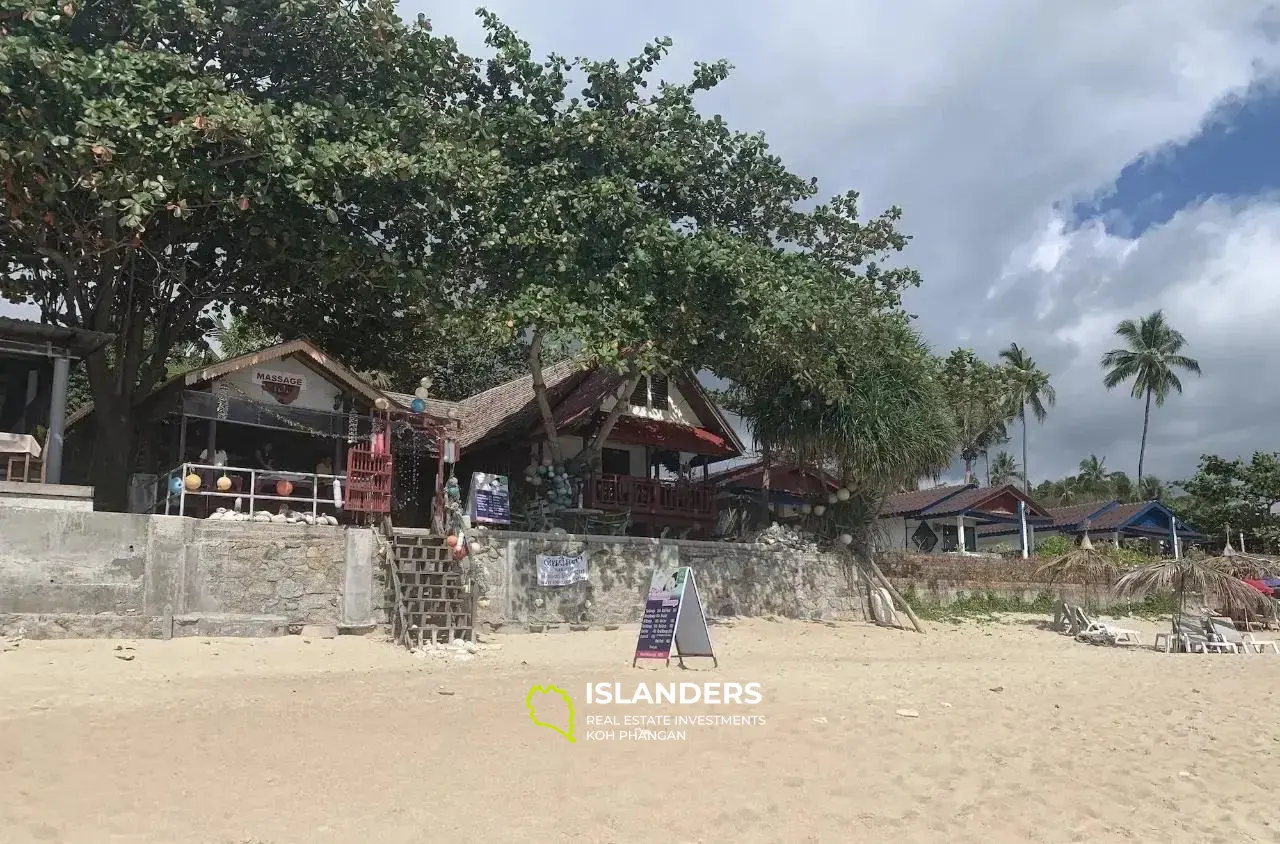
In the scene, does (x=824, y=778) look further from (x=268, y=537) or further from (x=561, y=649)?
(x=268, y=537)

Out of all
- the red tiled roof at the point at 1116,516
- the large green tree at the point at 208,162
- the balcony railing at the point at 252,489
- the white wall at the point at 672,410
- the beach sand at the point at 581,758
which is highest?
the large green tree at the point at 208,162

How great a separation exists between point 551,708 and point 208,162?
32.9ft

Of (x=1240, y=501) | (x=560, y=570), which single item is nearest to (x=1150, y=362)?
(x=1240, y=501)

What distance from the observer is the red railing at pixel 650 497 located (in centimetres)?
2109

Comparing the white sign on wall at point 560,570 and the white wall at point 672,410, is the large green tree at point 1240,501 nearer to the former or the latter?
the white wall at point 672,410

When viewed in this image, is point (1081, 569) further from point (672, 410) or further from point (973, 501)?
Answer: point (672, 410)

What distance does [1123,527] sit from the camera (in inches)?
1560

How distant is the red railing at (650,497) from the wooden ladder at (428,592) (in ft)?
16.2

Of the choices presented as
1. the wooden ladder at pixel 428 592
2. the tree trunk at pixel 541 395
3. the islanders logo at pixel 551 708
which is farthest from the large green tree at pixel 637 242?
the islanders logo at pixel 551 708

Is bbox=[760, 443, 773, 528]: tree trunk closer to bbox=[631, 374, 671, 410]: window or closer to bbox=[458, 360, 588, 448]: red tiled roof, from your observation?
bbox=[631, 374, 671, 410]: window

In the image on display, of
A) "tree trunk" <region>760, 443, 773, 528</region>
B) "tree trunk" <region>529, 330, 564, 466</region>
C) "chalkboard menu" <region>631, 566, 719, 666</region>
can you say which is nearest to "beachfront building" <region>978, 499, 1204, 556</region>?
"tree trunk" <region>760, 443, 773, 528</region>

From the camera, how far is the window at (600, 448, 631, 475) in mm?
23938

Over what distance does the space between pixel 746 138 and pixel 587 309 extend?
5.74m

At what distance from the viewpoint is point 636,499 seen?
21609 millimetres
